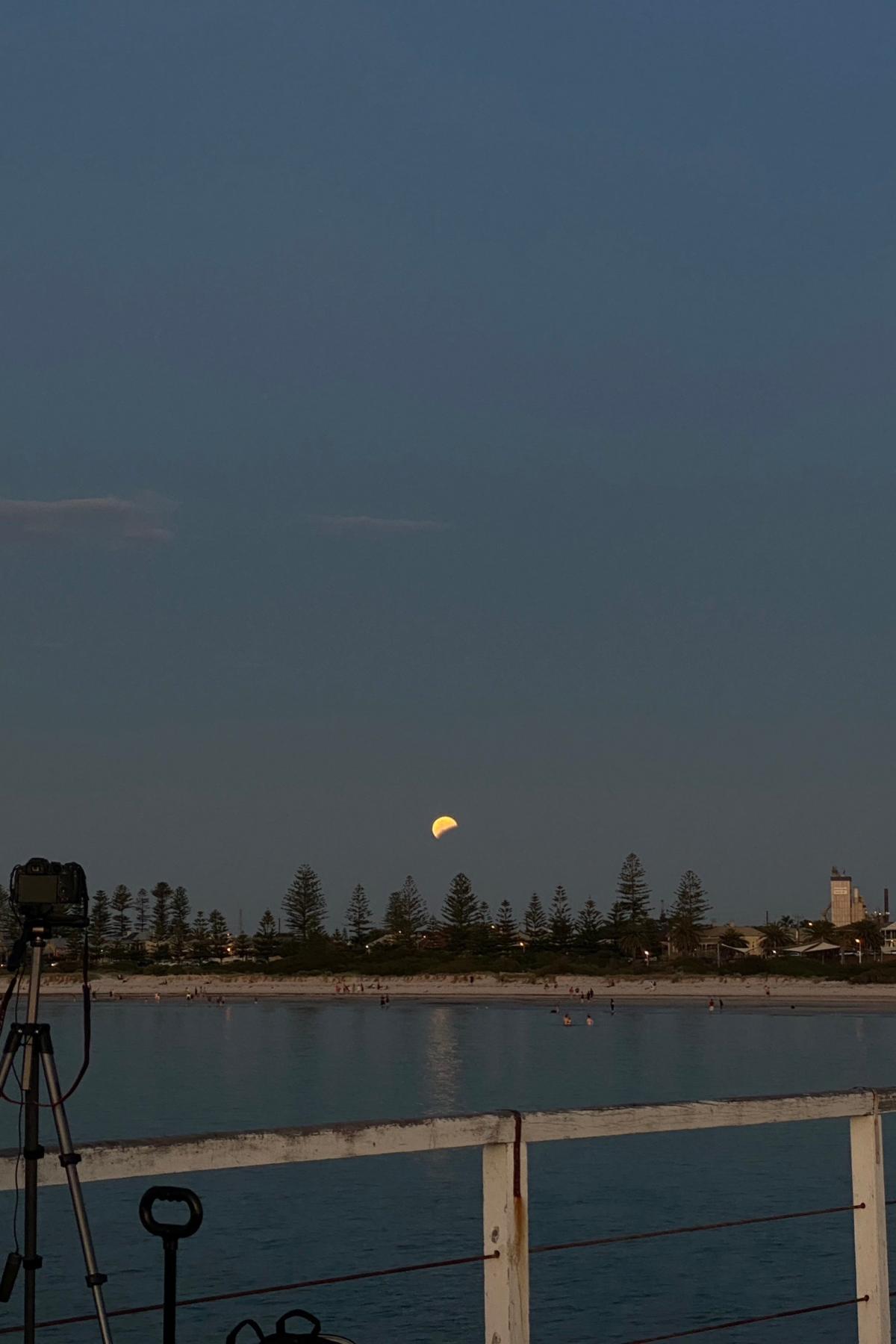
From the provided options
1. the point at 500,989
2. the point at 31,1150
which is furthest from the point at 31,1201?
the point at 500,989

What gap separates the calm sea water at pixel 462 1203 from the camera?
891 inches

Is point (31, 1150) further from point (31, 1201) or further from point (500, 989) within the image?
point (500, 989)

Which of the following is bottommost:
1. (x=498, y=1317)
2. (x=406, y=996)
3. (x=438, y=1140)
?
(x=406, y=996)

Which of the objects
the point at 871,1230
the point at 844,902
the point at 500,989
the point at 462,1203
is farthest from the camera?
the point at 844,902

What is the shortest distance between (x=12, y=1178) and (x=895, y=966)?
116m

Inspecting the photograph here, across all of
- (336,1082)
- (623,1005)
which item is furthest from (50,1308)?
(623,1005)

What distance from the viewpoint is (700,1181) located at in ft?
110

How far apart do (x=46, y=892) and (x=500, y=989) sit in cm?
12275

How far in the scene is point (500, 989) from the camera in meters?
123

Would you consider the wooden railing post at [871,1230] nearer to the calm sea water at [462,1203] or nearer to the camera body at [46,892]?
the camera body at [46,892]

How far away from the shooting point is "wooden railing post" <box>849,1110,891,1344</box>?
4070mm

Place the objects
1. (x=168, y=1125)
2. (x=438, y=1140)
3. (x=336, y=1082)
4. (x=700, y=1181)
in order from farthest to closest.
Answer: (x=336, y=1082)
(x=168, y=1125)
(x=700, y=1181)
(x=438, y=1140)

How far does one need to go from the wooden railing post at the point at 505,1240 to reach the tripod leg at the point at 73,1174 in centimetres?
83

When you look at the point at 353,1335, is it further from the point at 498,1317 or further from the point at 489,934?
the point at 489,934
